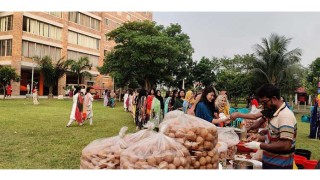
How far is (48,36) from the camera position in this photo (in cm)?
3616

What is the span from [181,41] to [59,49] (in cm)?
1562

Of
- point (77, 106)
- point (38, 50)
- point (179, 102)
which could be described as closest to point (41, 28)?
point (38, 50)

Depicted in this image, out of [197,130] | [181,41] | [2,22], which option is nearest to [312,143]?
[197,130]

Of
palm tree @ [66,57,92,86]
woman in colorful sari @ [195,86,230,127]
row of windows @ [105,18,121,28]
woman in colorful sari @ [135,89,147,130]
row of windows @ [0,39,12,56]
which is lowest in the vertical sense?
woman in colorful sari @ [135,89,147,130]

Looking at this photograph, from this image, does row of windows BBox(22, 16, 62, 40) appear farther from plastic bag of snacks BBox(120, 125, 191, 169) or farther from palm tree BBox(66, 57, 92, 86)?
plastic bag of snacks BBox(120, 125, 191, 169)

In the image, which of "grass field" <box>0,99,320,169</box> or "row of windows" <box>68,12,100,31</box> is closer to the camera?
"grass field" <box>0,99,320,169</box>

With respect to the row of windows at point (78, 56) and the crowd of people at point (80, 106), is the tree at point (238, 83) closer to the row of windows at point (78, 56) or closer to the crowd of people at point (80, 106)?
the crowd of people at point (80, 106)

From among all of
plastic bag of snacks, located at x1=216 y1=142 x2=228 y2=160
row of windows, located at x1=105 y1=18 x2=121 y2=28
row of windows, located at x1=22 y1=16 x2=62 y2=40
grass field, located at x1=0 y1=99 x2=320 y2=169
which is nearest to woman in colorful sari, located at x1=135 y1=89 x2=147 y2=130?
grass field, located at x1=0 y1=99 x2=320 y2=169

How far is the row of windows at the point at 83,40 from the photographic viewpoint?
39656 millimetres

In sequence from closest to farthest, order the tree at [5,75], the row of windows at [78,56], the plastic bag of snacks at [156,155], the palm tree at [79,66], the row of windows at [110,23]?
the plastic bag of snacks at [156,155], the tree at [5,75], the palm tree at [79,66], the row of windows at [78,56], the row of windows at [110,23]

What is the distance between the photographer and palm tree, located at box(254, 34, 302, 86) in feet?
74.0

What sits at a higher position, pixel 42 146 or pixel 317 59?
pixel 317 59

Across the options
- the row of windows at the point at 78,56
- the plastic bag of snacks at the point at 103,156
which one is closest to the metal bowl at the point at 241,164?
the plastic bag of snacks at the point at 103,156

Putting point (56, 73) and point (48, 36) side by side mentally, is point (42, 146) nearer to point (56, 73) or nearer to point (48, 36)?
point (56, 73)
